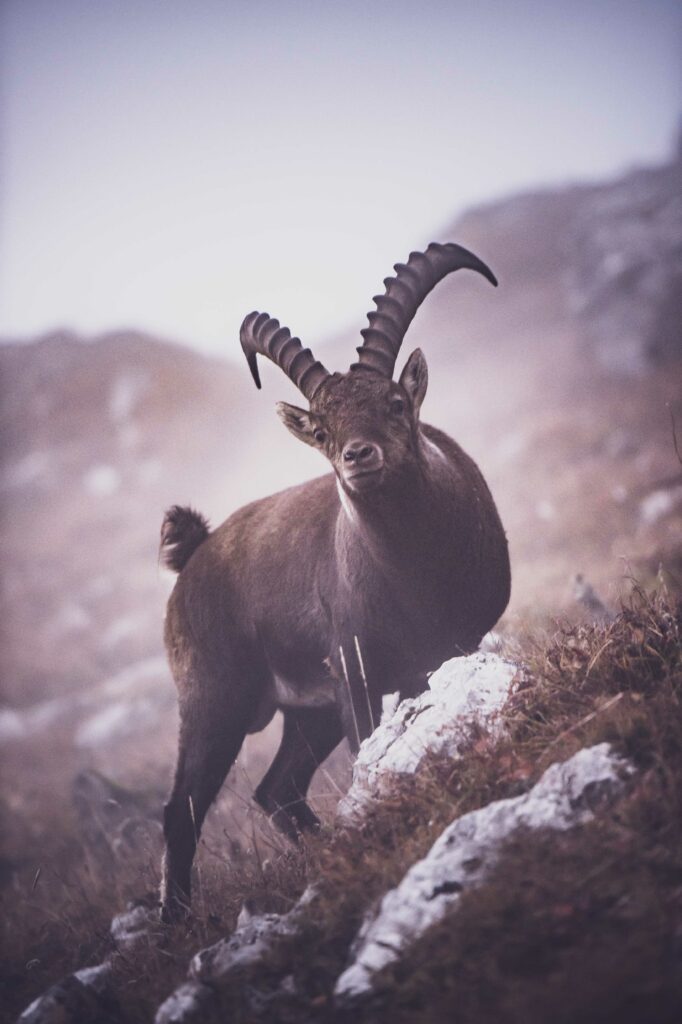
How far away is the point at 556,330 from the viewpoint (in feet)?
112

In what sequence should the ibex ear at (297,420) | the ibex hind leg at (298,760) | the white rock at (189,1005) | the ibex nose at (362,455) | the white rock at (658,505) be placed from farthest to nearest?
the white rock at (658,505)
the ibex hind leg at (298,760)
the ibex ear at (297,420)
the ibex nose at (362,455)
the white rock at (189,1005)

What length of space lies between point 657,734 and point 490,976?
166 centimetres

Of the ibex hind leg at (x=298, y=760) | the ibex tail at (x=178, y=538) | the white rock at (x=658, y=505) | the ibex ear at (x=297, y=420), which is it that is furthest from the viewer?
the white rock at (x=658, y=505)

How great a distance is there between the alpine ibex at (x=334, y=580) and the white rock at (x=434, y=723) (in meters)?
0.53

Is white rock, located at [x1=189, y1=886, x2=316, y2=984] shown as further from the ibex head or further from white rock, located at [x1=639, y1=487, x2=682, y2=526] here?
white rock, located at [x1=639, y1=487, x2=682, y2=526]

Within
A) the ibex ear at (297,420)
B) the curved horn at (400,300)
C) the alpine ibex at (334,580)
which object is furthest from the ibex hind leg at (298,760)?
the curved horn at (400,300)

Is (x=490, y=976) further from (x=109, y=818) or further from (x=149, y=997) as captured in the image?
(x=109, y=818)

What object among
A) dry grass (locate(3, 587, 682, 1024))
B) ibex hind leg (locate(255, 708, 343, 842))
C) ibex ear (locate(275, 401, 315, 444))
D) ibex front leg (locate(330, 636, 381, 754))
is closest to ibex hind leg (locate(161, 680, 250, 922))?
ibex hind leg (locate(255, 708, 343, 842))

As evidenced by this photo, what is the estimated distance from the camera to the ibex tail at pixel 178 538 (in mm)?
9016

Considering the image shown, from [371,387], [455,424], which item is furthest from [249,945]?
[455,424]

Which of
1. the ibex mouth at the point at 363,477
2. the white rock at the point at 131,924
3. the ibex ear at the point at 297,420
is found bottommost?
the white rock at the point at 131,924

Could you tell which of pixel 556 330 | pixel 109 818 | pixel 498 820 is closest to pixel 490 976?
pixel 498 820

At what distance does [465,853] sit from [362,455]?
115 inches

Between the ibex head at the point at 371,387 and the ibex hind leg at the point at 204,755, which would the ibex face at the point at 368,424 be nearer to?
the ibex head at the point at 371,387
